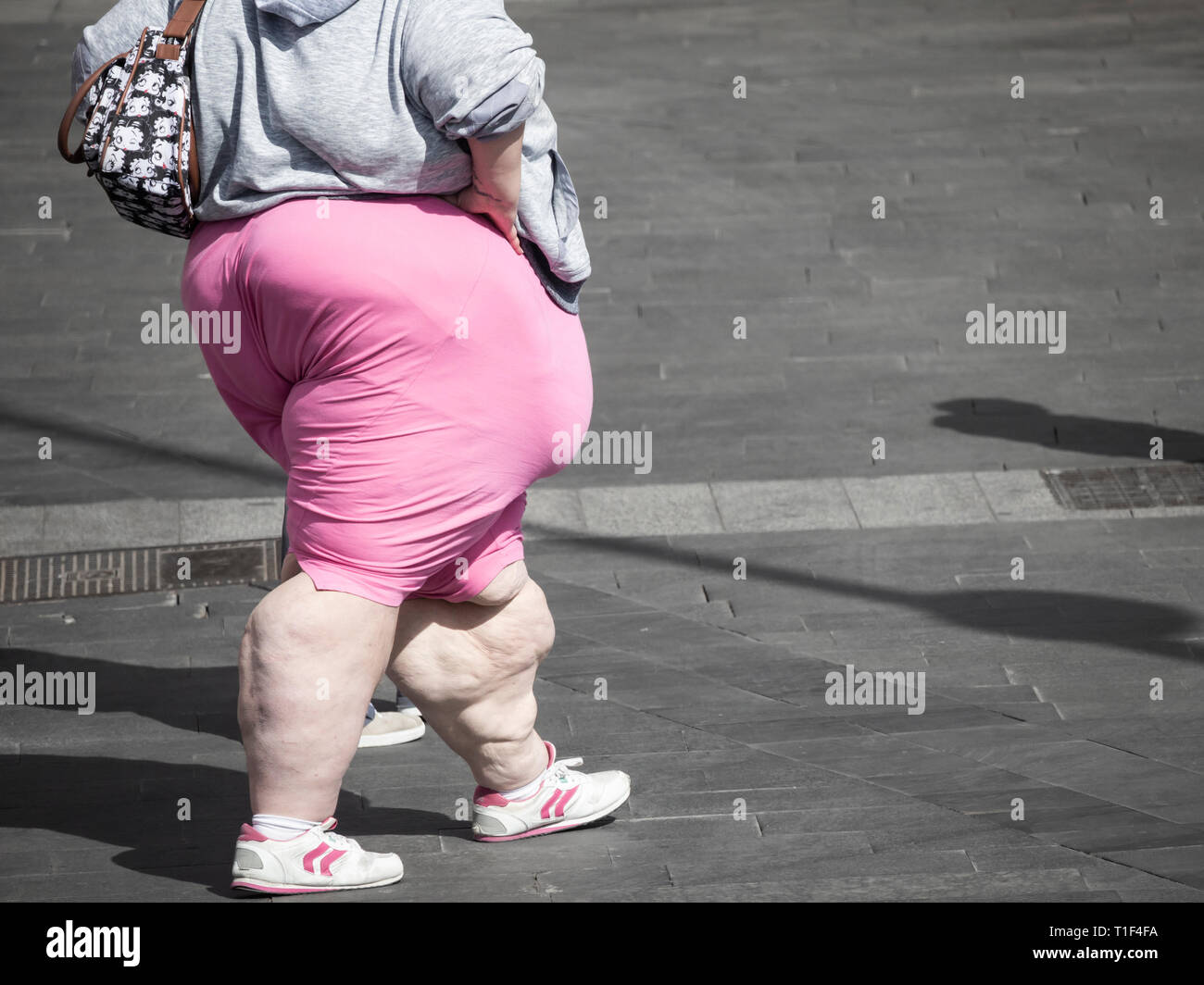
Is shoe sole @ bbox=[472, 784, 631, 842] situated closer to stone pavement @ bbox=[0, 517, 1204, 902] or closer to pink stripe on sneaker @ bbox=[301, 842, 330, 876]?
stone pavement @ bbox=[0, 517, 1204, 902]

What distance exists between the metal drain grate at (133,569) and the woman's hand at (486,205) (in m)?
2.66

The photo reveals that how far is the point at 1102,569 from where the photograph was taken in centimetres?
563

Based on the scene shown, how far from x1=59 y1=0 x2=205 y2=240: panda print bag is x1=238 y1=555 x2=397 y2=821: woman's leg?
0.80 metres

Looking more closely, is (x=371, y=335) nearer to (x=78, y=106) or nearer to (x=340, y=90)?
(x=340, y=90)

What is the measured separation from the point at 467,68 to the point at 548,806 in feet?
5.69

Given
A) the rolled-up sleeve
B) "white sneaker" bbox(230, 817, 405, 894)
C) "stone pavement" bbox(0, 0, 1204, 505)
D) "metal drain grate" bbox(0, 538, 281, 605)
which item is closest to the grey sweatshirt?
the rolled-up sleeve

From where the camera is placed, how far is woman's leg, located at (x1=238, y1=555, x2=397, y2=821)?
3121 mm

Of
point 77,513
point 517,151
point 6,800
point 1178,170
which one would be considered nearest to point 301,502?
point 517,151

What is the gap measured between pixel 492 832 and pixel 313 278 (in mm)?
1435

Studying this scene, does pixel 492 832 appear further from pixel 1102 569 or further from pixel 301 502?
pixel 1102 569

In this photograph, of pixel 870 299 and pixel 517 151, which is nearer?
pixel 517 151

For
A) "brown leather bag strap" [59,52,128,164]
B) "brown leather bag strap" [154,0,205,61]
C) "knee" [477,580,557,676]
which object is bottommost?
"knee" [477,580,557,676]

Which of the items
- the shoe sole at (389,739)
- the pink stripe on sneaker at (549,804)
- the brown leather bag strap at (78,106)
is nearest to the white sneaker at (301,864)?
the pink stripe on sneaker at (549,804)

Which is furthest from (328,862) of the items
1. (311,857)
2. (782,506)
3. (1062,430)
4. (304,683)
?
(1062,430)
